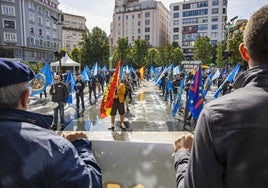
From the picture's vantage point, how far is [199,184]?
141 centimetres

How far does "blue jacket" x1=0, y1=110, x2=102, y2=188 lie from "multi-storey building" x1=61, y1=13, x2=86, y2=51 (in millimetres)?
117447

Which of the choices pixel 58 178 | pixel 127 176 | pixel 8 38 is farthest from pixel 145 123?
pixel 8 38

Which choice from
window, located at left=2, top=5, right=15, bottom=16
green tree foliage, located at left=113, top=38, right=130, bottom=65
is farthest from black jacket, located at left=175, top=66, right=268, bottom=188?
window, located at left=2, top=5, right=15, bottom=16

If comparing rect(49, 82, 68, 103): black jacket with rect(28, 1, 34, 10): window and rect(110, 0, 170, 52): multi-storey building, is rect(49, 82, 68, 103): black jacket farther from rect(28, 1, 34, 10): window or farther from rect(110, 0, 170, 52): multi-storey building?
rect(110, 0, 170, 52): multi-storey building

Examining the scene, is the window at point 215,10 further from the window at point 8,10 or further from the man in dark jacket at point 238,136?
the man in dark jacket at point 238,136

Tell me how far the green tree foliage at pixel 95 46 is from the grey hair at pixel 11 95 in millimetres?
42758

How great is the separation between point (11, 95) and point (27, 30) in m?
64.9

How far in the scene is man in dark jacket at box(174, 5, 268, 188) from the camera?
1.33 meters

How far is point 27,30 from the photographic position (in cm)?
6100

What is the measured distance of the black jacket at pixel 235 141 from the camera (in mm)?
1332

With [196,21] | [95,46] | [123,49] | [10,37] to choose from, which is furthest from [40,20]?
[196,21]

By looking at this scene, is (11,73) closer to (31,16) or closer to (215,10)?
(31,16)

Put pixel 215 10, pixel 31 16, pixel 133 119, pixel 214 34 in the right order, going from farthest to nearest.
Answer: pixel 214 34, pixel 215 10, pixel 31 16, pixel 133 119

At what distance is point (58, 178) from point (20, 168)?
21 centimetres
